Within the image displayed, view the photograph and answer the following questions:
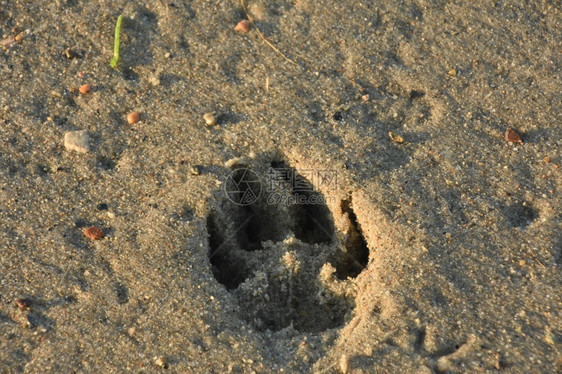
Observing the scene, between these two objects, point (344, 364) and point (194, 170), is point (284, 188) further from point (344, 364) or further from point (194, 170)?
point (344, 364)

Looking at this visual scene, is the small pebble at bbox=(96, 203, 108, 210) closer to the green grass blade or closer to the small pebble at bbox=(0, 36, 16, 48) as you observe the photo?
the green grass blade

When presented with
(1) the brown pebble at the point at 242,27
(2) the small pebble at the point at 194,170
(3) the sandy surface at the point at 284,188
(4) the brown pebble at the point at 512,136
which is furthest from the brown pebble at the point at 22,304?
(4) the brown pebble at the point at 512,136

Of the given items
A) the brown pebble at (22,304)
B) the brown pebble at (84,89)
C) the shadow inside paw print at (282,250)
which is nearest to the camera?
the brown pebble at (22,304)

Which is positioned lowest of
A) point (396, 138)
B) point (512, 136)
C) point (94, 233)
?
point (94, 233)

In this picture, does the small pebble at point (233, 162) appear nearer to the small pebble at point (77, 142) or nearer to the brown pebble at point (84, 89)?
the small pebble at point (77, 142)

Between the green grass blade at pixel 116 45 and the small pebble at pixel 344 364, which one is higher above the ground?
the green grass blade at pixel 116 45

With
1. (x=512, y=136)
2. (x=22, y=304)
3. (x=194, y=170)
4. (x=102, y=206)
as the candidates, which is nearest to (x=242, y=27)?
(x=194, y=170)

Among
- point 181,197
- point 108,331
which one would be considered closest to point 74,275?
point 108,331
